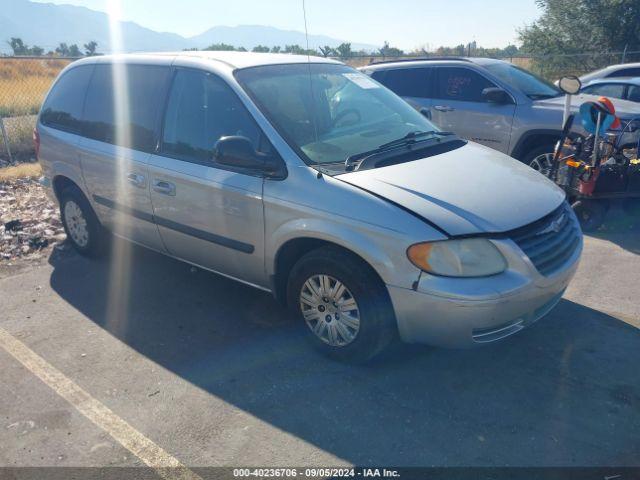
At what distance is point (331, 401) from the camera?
324 cm

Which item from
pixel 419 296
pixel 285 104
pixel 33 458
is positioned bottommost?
pixel 33 458

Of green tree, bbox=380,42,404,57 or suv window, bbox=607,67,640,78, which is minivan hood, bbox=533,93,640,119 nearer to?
suv window, bbox=607,67,640,78

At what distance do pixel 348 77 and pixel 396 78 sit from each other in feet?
13.3

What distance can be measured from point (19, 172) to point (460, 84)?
7.04 m

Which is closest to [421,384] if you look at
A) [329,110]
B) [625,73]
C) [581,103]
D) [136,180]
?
[329,110]

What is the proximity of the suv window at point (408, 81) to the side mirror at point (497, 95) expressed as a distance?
105cm

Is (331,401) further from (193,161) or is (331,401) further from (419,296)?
(193,161)

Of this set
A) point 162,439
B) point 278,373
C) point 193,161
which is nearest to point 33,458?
point 162,439

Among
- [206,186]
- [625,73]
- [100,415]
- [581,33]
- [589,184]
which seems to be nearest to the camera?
[100,415]

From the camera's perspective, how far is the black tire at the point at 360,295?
10.6ft

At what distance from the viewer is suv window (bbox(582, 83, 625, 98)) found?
879cm

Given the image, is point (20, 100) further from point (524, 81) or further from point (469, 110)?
point (524, 81)

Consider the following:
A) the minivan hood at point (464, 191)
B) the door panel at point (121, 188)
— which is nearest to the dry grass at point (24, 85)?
the door panel at point (121, 188)

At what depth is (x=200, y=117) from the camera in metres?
4.05
